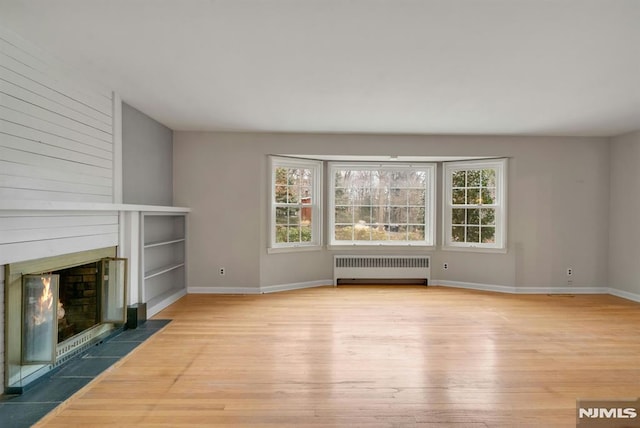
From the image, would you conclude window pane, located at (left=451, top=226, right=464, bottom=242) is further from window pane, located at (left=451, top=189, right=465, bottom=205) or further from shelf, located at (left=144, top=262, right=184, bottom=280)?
shelf, located at (left=144, top=262, right=184, bottom=280)

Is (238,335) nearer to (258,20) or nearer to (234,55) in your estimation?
(234,55)

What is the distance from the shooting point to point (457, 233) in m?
5.58

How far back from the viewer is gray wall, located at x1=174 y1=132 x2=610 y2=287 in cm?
505

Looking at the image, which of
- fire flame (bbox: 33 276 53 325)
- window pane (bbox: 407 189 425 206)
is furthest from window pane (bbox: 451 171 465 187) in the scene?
fire flame (bbox: 33 276 53 325)

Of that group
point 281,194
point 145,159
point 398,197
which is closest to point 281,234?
point 281,194

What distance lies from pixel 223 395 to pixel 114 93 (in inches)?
123

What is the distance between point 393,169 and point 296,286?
2.52m

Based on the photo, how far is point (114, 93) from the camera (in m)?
3.49

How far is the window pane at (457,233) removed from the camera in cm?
555

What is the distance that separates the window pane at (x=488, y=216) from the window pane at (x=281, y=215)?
314cm

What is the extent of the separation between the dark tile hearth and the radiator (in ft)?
9.72

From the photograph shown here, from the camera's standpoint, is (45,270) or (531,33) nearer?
(531,33)

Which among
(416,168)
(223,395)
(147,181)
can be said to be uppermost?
(416,168)

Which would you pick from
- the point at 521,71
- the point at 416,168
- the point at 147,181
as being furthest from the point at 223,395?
the point at 416,168
